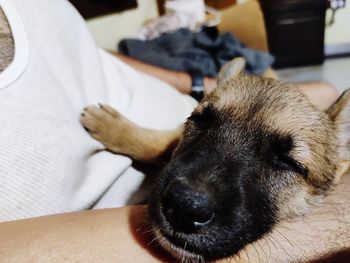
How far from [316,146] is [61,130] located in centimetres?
92

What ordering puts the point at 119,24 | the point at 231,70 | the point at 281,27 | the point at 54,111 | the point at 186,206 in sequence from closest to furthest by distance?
the point at 186,206
the point at 54,111
the point at 231,70
the point at 281,27
the point at 119,24

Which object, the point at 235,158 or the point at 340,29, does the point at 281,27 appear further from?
the point at 235,158

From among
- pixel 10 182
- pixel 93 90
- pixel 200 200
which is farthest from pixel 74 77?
pixel 200 200

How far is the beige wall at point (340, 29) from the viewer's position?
6.83 feet

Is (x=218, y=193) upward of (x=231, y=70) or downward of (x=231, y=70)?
upward

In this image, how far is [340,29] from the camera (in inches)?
87.8

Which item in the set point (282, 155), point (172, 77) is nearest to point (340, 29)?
point (172, 77)

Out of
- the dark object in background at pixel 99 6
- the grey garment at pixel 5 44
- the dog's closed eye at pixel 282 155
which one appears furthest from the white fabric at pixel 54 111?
the dark object in background at pixel 99 6

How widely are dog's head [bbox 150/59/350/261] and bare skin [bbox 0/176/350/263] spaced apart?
53mm

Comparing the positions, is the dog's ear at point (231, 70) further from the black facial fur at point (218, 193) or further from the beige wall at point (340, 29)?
the beige wall at point (340, 29)

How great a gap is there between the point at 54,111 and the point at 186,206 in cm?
64

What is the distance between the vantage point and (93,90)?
1.67 meters

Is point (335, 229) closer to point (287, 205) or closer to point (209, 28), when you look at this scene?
point (287, 205)

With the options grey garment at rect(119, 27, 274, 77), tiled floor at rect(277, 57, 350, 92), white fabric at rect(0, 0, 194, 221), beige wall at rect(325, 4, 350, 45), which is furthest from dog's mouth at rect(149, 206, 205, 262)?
grey garment at rect(119, 27, 274, 77)
